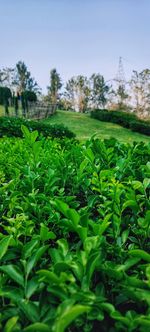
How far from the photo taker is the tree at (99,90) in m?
83.6

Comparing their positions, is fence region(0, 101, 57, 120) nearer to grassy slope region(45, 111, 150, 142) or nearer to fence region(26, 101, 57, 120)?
fence region(26, 101, 57, 120)

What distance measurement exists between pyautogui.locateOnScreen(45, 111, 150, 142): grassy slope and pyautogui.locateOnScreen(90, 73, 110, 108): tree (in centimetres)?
4125

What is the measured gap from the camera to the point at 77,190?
1851 millimetres

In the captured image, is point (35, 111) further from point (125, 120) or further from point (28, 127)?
point (28, 127)

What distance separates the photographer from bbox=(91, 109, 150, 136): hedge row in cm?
3512

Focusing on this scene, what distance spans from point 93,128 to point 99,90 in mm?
52628

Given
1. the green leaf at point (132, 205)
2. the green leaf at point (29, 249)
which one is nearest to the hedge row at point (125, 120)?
the green leaf at point (132, 205)

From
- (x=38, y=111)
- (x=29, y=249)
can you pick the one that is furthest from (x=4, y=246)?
(x=38, y=111)

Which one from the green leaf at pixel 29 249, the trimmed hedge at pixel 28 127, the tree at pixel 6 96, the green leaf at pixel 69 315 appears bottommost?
the trimmed hedge at pixel 28 127

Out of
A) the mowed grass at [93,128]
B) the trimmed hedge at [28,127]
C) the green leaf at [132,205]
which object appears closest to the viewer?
the green leaf at [132,205]

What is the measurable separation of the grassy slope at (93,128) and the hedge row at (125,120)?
2.03 ft

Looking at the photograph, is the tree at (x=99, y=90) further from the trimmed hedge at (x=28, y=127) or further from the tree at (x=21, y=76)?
the trimmed hedge at (x=28, y=127)

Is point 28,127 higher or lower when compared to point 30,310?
lower

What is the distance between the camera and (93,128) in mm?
35312
